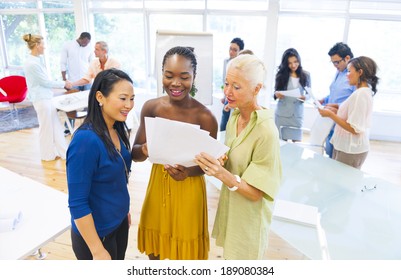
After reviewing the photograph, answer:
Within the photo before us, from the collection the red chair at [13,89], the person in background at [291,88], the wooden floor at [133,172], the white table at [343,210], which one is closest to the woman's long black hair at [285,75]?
the person in background at [291,88]

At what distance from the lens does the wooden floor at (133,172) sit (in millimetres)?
2488

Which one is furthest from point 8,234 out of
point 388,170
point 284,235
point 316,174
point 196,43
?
point 388,170

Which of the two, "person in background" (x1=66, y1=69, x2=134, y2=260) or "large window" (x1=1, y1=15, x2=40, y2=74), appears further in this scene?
"large window" (x1=1, y1=15, x2=40, y2=74)

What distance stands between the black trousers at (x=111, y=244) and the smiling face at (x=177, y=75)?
2.31ft

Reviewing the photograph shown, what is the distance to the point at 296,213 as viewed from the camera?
5.86 ft

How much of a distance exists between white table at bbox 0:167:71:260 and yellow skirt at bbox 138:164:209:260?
420 mm

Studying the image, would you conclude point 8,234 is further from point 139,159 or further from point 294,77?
point 294,77

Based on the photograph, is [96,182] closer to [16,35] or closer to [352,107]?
[352,107]

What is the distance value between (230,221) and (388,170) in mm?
3788

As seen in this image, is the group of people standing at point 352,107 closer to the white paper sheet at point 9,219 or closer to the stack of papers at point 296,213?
the stack of papers at point 296,213

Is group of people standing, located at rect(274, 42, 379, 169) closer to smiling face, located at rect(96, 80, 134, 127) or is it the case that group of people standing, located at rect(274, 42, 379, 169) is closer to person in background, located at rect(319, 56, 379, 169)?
person in background, located at rect(319, 56, 379, 169)

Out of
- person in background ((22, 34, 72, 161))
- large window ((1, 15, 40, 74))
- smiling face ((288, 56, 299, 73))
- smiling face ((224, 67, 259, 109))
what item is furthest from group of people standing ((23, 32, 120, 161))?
large window ((1, 15, 40, 74))

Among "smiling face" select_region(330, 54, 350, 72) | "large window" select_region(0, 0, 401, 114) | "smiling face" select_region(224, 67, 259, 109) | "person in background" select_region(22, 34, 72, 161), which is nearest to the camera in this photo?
"smiling face" select_region(224, 67, 259, 109)

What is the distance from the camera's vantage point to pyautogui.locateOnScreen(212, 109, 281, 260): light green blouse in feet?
4.01
